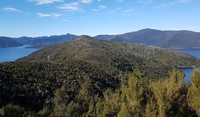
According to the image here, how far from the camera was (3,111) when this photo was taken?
16859 millimetres

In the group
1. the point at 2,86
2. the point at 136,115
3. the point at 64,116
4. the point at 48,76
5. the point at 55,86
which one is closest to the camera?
the point at 136,115

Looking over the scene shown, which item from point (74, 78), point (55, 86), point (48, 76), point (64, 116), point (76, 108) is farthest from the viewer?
point (74, 78)

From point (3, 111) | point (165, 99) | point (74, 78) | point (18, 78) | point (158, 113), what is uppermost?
point (165, 99)

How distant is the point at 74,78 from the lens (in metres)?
69.9

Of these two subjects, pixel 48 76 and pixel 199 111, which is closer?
pixel 199 111

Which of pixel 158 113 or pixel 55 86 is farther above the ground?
pixel 158 113

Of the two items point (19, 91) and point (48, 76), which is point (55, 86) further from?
point (19, 91)

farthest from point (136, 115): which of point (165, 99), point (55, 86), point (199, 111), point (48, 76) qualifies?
point (48, 76)

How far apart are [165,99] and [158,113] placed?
189 cm

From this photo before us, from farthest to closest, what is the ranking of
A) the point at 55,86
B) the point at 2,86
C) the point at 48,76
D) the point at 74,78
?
the point at 74,78 < the point at 48,76 < the point at 55,86 < the point at 2,86

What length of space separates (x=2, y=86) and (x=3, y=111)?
27027 mm

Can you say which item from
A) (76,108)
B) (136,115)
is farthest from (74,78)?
(136,115)

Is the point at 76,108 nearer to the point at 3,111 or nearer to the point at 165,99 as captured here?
the point at 3,111

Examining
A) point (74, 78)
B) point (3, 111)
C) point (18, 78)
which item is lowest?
point (74, 78)
